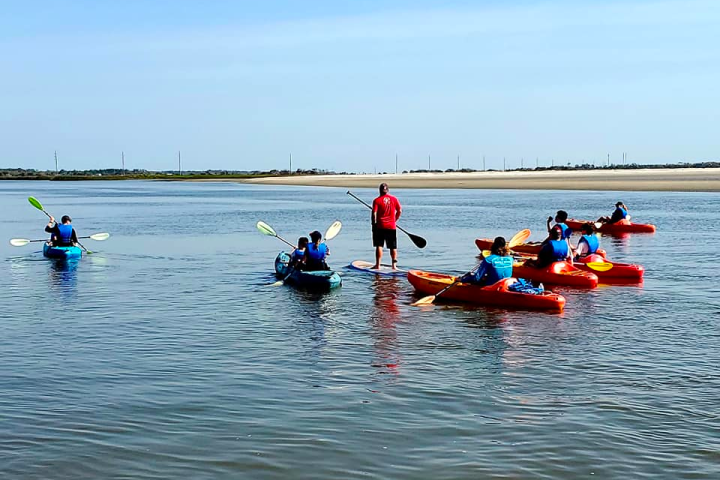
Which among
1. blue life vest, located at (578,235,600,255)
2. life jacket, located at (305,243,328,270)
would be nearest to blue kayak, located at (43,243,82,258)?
life jacket, located at (305,243,328,270)

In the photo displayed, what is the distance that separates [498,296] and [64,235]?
1427 cm

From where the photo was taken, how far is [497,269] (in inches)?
593

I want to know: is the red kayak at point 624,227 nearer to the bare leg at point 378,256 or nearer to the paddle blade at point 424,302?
the bare leg at point 378,256

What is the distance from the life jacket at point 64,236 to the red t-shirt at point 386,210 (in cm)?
996

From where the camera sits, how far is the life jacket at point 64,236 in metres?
24.3

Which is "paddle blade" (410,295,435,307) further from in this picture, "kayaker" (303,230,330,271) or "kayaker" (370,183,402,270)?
"kayaker" (370,183,402,270)

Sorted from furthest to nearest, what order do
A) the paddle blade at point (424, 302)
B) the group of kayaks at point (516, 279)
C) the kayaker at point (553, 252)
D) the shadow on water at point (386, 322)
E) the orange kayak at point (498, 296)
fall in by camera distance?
the kayaker at point (553, 252)
the paddle blade at point (424, 302)
the group of kayaks at point (516, 279)
the orange kayak at point (498, 296)
the shadow on water at point (386, 322)

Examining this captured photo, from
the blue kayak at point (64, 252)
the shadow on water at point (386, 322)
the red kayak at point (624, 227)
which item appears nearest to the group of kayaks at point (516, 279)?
the shadow on water at point (386, 322)

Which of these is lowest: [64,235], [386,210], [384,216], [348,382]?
[348,382]

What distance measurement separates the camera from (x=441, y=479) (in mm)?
7023

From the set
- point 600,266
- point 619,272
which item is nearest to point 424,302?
point 600,266

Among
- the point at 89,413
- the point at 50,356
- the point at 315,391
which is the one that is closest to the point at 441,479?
the point at 315,391

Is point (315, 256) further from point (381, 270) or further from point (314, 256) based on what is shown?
point (381, 270)

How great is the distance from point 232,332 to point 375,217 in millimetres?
6750
